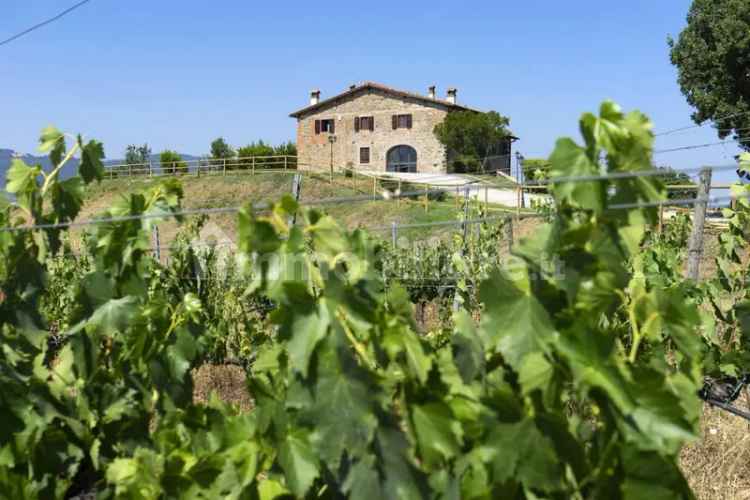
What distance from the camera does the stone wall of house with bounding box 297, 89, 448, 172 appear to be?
35.2m

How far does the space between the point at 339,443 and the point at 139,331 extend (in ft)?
3.20

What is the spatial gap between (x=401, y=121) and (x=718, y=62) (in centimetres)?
1536

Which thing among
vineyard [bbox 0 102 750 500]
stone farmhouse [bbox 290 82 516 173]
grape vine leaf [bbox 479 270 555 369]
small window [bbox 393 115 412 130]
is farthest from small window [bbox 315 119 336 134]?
grape vine leaf [bbox 479 270 555 369]

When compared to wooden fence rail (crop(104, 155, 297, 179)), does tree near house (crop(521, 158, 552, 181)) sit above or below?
below

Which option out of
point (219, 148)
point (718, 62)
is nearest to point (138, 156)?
point (219, 148)

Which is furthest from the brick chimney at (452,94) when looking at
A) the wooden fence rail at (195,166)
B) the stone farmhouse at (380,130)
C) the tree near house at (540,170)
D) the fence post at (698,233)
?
the fence post at (698,233)

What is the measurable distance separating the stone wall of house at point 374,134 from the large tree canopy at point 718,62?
1196 centimetres

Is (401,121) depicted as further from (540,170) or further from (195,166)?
(540,170)

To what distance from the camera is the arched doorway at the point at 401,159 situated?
35688mm

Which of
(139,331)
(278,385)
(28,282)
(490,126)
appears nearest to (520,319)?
(278,385)

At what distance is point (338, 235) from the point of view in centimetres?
151

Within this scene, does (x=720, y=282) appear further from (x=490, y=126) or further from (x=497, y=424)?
(x=490, y=126)

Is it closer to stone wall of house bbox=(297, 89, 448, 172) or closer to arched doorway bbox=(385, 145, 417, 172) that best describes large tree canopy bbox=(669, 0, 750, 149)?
stone wall of house bbox=(297, 89, 448, 172)

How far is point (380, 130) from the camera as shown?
119ft
